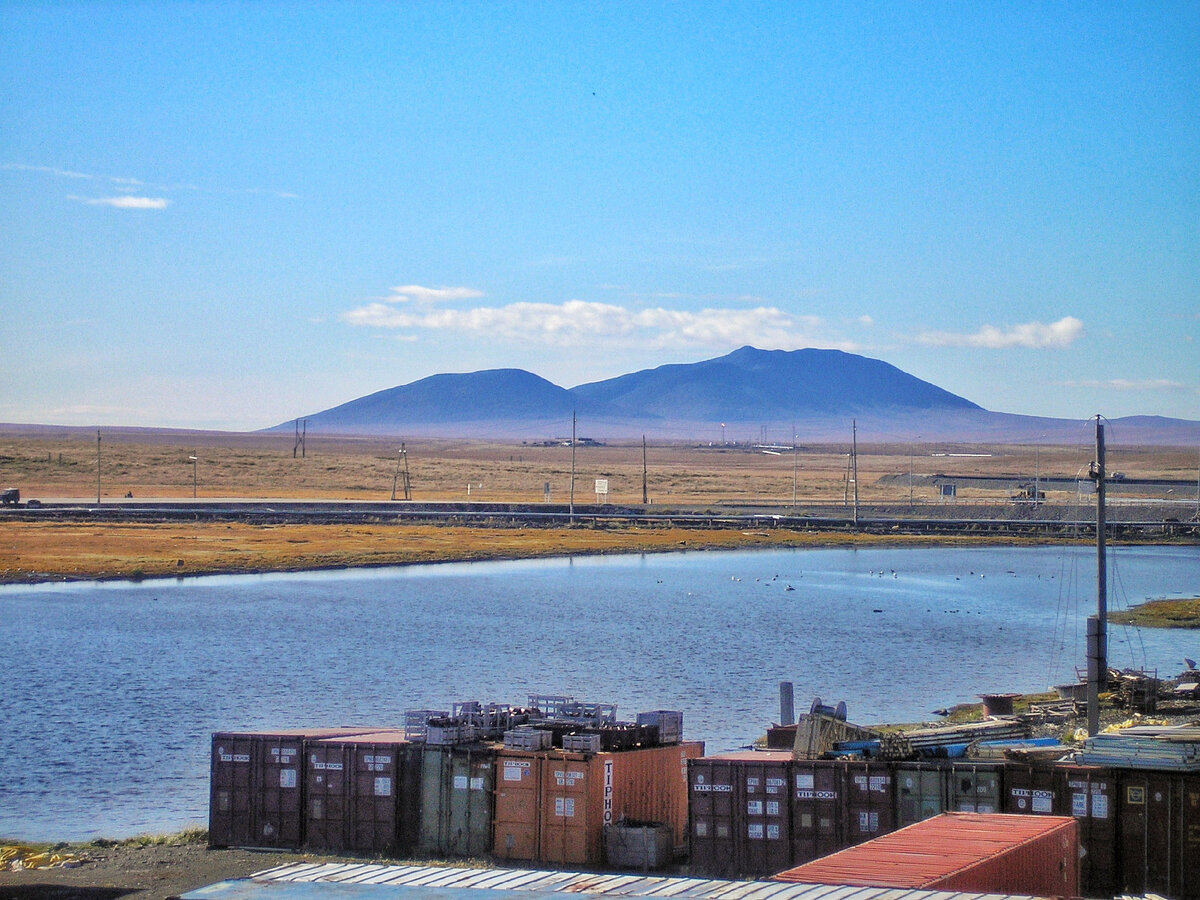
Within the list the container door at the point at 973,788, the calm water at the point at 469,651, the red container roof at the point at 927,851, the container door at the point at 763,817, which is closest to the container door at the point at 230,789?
the calm water at the point at 469,651

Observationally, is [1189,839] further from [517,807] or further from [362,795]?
[362,795]

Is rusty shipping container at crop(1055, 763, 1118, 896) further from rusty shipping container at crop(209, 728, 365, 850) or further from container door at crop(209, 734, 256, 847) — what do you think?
container door at crop(209, 734, 256, 847)

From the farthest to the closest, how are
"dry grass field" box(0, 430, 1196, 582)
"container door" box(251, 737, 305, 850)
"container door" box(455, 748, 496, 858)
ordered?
1. "dry grass field" box(0, 430, 1196, 582)
2. "container door" box(251, 737, 305, 850)
3. "container door" box(455, 748, 496, 858)

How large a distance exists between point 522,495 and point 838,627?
87.4 m

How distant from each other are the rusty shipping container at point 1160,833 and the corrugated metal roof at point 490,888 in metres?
7.33

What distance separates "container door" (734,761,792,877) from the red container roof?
11.7 ft

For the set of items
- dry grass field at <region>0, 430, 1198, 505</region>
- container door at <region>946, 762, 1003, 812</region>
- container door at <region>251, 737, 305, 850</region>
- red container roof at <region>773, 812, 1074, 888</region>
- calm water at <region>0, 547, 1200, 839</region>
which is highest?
dry grass field at <region>0, 430, 1198, 505</region>

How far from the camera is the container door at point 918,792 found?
20.3m

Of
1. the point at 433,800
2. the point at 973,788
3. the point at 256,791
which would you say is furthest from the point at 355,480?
the point at 973,788

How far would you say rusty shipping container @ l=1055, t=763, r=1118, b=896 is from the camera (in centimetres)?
1959

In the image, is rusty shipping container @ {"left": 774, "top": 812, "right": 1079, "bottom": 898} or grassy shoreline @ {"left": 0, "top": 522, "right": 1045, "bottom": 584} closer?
rusty shipping container @ {"left": 774, "top": 812, "right": 1079, "bottom": 898}

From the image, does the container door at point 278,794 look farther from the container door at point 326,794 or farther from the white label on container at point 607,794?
the white label on container at point 607,794

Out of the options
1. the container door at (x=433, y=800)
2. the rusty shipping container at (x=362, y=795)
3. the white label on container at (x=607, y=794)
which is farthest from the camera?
the rusty shipping container at (x=362, y=795)

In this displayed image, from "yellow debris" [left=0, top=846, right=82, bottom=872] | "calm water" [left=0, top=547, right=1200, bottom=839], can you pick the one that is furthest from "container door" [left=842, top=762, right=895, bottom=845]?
"yellow debris" [left=0, top=846, right=82, bottom=872]
